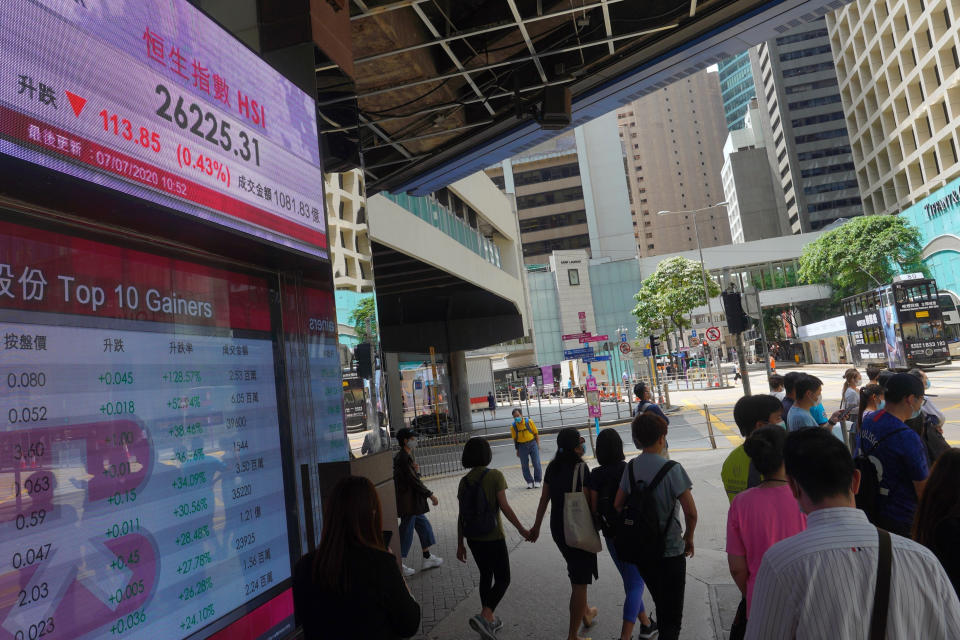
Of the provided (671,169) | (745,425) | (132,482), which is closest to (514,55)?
(745,425)

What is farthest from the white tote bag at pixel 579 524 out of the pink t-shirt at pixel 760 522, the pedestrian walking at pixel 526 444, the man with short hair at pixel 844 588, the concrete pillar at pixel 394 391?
the concrete pillar at pixel 394 391

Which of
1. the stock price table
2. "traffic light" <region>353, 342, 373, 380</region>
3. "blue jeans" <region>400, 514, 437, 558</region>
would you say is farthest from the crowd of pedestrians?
"blue jeans" <region>400, 514, 437, 558</region>

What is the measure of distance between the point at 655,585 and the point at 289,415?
9.01ft

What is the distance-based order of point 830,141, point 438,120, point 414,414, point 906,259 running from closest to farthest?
point 438,120
point 414,414
point 906,259
point 830,141

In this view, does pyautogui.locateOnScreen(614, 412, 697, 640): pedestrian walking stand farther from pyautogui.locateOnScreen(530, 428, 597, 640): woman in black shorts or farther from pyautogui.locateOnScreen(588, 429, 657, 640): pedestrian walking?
pyautogui.locateOnScreen(530, 428, 597, 640): woman in black shorts

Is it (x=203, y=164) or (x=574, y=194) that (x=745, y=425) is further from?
(x=574, y=194)

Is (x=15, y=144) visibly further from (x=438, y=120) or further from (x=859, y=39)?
(x=859, y=39)

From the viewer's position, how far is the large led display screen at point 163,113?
8.54 ft

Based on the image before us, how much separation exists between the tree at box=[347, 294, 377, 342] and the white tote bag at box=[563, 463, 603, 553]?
6.79ft

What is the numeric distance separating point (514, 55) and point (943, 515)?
7902 millimetres

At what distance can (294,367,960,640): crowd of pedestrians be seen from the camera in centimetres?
187

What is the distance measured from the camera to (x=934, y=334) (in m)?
31.8

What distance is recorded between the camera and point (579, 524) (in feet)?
16.4

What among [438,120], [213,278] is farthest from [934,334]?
[213,278]
